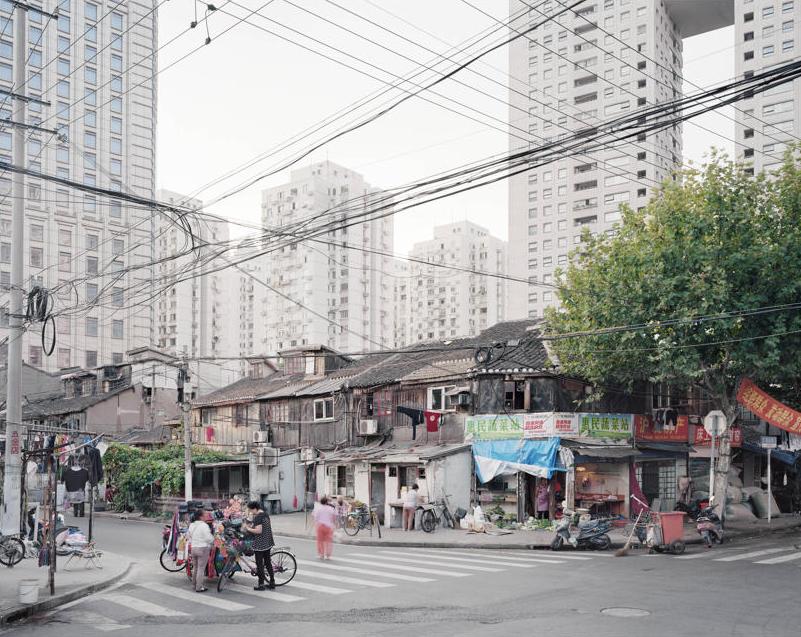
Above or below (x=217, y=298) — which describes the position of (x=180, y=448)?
below

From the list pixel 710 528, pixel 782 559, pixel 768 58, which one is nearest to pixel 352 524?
pixel 710 528

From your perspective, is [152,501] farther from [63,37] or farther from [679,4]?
[679,4]

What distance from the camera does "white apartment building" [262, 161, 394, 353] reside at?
122m

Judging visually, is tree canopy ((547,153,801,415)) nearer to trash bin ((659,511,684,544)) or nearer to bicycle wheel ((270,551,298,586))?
trash bin ((659,511,684,544))

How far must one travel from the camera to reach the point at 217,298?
13538 centimetres

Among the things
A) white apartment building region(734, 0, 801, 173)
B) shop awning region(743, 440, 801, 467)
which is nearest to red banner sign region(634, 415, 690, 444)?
shop awning region(743, 440, 801, 467)

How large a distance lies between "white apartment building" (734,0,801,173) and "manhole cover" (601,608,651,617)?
255ft

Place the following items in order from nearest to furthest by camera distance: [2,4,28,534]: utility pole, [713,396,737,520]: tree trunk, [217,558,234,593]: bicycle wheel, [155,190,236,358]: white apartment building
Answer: [217,558,234,593]: bicycle wheel → [2,4,28,534]: utility pole → [713,396,737,520]: tree trunk → [155,190,236,358]: white apartment building

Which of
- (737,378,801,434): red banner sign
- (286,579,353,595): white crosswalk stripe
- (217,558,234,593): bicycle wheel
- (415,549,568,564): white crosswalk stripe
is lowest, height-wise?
(415,549,568,564): white crosswalk stripe

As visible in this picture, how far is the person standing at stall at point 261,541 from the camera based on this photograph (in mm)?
16094

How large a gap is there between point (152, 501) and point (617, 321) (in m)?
25.6

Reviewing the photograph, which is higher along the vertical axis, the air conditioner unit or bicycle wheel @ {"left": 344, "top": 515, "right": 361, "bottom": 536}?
the air conditioner unit

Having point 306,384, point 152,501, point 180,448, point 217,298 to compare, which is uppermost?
point 217,298

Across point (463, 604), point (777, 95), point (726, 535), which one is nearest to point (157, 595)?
point (463, 604)
